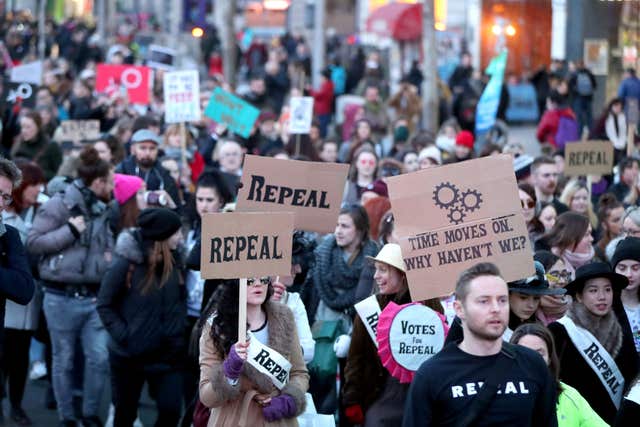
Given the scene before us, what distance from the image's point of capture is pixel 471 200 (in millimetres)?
6840

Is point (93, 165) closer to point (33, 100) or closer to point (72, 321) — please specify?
point (72, 321)

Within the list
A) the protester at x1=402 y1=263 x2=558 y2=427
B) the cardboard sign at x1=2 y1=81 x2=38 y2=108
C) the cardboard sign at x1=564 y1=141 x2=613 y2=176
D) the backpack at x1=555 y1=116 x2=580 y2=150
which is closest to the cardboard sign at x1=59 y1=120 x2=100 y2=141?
the cardboard sign at x1=2 y1=81 x2=38 y2=108

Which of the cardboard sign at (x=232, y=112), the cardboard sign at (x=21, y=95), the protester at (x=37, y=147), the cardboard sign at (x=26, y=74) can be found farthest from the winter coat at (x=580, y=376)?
the cardboard sign at (x=26, y=74)

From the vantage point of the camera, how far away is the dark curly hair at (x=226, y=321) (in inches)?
269

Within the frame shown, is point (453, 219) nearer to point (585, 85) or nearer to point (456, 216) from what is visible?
point (456, 216)

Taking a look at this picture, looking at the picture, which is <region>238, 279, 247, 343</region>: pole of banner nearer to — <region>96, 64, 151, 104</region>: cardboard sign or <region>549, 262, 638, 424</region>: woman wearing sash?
<region>549, 262, 638, 424</region>: woman wearing sash

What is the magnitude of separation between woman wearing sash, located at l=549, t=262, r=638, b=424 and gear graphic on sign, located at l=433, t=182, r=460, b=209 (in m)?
0.83

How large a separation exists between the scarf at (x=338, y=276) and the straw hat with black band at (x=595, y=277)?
1947 millimetres

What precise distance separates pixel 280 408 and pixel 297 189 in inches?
70.5

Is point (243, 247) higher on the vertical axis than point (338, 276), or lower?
higher

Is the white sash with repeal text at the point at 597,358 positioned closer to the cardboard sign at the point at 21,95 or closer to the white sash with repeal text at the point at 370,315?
the white sash with repeal text at the point at 370,315

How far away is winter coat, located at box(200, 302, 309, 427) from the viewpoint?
6703mm

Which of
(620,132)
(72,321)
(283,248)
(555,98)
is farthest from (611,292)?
(555,98)

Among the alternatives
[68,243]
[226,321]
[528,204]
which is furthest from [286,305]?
[528,204]
